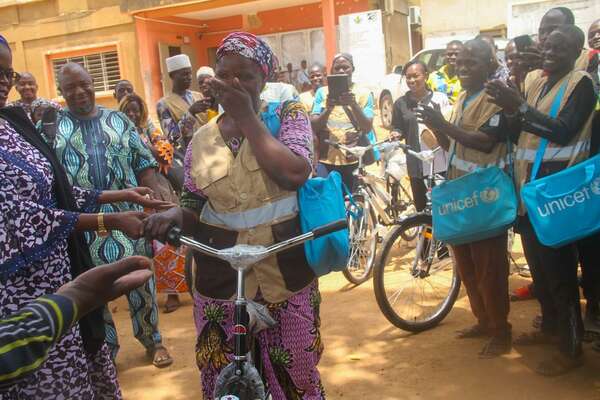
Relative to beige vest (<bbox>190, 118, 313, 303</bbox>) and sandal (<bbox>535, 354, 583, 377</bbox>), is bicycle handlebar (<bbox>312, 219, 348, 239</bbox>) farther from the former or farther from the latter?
sandal (<bbox>535, 354, 583, 377</bbox>)

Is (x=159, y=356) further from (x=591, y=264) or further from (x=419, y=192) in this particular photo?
(x=419, y=192)

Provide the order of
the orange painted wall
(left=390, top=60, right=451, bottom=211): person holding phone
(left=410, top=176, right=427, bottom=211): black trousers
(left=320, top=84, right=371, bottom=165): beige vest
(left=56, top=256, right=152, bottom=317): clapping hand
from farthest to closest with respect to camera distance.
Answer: the orange painted wall
(left=410, top=176, right=427, bottom=211): black trousers
(left=320, top=84, right=371, bottom=165): beige vest
(left=390, top=60, right=451, bottom=211): person holding phone
(left=56, top=256, right=152, bottom=317): clapping hand

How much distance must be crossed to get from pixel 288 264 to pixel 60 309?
122cm

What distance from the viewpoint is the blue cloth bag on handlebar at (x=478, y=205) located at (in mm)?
3531

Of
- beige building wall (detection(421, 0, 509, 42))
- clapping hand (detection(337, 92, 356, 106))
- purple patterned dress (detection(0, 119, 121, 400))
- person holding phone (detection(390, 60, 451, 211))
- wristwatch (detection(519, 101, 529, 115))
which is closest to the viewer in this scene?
purple patterned dress (detection(0, 119, 121, 400))

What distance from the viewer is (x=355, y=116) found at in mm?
5891

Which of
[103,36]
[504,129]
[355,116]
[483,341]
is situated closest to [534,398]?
[483,341]

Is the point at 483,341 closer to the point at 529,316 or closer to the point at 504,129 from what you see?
the point at 529,316

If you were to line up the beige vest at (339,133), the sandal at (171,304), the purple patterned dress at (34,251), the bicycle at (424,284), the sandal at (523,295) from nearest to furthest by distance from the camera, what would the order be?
1. the purple patterned dress at (34,251)
2. the bicycle at (424,284)
3. the sandal at (523,295)
4. the sandal at (171,304)
5. the beige vest at (339,133)

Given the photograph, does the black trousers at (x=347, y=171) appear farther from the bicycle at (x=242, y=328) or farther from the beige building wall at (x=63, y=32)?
the beige building wall at (x=63, y=32)

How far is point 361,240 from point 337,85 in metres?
1.56

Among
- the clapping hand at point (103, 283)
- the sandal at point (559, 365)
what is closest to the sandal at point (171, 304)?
the sandal at point (559, 365)

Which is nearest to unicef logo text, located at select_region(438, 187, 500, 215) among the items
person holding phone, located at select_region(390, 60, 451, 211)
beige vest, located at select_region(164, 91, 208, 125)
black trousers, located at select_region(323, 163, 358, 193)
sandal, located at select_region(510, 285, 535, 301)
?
sandal, located at select_region(510, 285, 535, 301)

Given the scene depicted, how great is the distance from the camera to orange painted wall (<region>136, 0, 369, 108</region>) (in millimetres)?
15484
